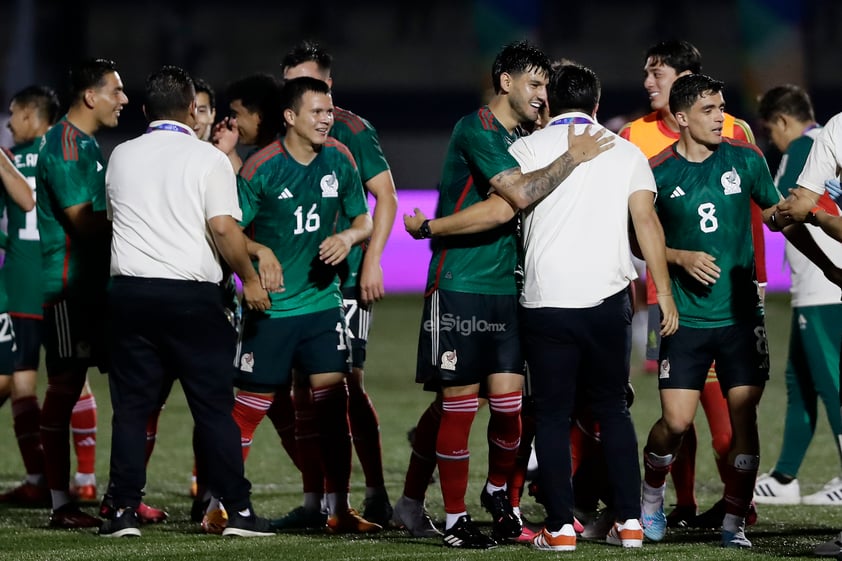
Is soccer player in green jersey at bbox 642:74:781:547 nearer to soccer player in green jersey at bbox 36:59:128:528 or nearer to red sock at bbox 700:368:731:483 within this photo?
red sock at bbox 700:368:731:483

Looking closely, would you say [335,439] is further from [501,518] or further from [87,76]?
[87,76]

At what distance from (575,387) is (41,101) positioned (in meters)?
3.65

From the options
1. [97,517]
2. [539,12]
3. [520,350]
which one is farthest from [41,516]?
[539,12]

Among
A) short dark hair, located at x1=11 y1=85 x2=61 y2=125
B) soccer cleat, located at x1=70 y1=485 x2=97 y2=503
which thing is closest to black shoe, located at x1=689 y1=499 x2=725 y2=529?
soccer cleat, located at x1=70 y1=485 x2=97 y2=503

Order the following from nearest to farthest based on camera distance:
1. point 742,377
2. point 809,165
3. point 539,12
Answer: point 809,165, point 742,377, point 539,12

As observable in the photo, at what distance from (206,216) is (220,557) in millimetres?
1404

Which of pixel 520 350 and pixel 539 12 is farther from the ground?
pixel 539 12

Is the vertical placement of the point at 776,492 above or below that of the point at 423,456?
below

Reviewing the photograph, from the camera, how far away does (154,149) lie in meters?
5.54

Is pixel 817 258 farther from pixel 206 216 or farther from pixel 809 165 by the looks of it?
pixel 206 216

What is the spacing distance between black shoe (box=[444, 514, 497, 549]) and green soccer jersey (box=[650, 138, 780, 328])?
1.22 metres

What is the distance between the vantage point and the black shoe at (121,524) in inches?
221

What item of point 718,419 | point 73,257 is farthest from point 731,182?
point 73,257

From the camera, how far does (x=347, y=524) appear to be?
5961 mm
